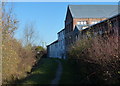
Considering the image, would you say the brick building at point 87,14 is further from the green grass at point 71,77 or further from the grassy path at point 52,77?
the green grass at point 71,77

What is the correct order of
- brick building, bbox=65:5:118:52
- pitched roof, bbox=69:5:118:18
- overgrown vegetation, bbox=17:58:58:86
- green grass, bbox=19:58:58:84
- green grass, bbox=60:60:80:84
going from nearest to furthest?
overgrown vegetation, bbox=17:58:58:86
green grass, bbox=19:58:58:84
green grass, bbox=60:60:80:84
brick building, bbox=65:5:118:52
pitched roof, bbox=69:5:118:18

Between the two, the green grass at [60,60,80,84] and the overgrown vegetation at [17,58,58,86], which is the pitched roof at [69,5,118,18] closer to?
the overgrown vegetation at [17,58,58,86]

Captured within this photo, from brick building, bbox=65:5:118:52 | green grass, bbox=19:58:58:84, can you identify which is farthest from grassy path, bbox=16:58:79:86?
brick building, bbox=65:5:118:52

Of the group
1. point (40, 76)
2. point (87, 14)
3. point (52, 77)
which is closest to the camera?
point (40, 76)

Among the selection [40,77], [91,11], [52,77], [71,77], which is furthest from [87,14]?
[40,77]

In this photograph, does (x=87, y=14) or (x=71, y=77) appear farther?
(x=87, y=14)

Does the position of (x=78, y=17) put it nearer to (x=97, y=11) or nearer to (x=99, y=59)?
(x=97, y=11)

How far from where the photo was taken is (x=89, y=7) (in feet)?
128

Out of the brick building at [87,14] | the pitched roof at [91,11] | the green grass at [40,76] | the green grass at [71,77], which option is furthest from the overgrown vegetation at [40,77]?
the pitched roof at [91,11]

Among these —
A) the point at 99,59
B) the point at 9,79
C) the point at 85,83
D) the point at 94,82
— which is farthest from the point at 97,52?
the point at 9,79

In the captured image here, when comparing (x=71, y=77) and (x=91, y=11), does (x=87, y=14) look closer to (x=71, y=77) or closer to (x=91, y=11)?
(x=91, y=11)

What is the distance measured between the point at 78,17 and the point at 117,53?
32.4 m

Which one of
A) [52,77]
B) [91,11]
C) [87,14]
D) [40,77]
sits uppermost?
[91,11]

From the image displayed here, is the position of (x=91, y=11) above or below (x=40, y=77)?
above
